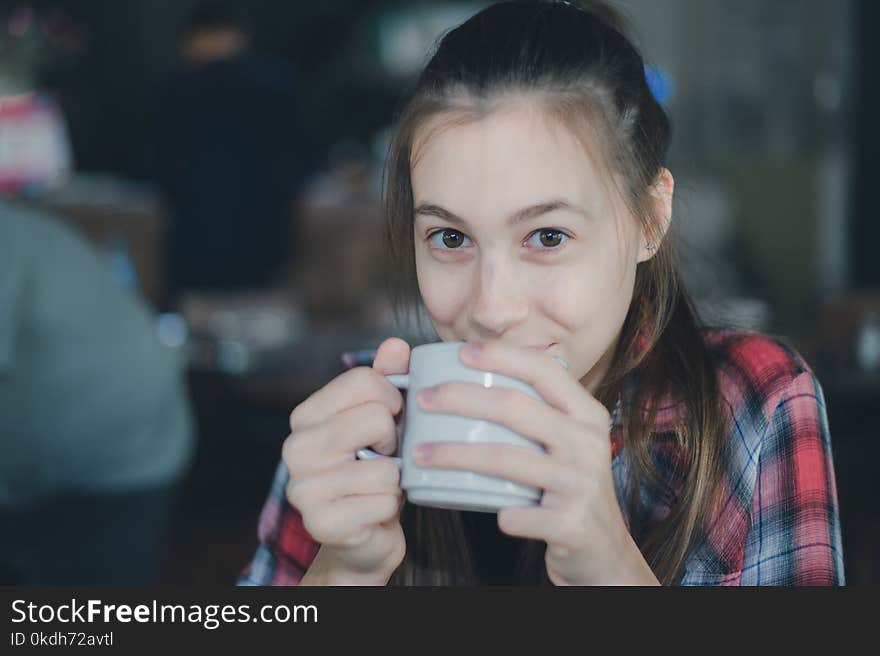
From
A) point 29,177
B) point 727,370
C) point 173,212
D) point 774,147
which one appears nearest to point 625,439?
point 727,370

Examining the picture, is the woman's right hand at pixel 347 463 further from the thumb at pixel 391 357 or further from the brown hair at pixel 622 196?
the brown hair at pixel 622 196

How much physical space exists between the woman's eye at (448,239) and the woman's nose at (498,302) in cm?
5

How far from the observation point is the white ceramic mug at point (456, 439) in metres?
0.70

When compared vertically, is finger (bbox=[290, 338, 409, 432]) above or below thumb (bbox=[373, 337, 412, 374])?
below

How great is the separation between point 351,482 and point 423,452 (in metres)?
0.08

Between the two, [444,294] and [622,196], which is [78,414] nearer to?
[444,294]

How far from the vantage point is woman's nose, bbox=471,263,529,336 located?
2.68ft

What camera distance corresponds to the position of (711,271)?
138cm

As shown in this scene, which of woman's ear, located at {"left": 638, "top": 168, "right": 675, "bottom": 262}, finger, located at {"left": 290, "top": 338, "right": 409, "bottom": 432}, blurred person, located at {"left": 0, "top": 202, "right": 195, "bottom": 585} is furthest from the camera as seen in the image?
blurred person, located at {"left": 0, "top": 202, "right": 195, "bottom": 585}

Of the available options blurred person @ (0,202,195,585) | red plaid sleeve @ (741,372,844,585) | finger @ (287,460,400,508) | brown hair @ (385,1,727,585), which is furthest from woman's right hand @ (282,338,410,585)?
blurred person @ (0,202,195,585)

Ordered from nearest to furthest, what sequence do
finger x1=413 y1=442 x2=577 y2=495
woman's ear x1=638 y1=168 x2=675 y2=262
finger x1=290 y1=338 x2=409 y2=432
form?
1. finger x1=413 y1=442 x2=577 y2=495
2. finger x1=290 y1=338 x2=409 y2=432
3. woman's ear x1=638 y1=168 x2=675 y2=262

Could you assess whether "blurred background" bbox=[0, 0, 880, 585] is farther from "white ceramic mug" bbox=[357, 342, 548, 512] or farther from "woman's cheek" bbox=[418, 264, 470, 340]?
"white ceramic mug" bbox=[357, 342, 548, 512]

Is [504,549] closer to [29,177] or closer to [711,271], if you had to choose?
[711,271]

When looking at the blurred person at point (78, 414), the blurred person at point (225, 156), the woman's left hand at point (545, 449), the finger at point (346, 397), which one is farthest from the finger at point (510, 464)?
the blurred person at point (225, 156)
